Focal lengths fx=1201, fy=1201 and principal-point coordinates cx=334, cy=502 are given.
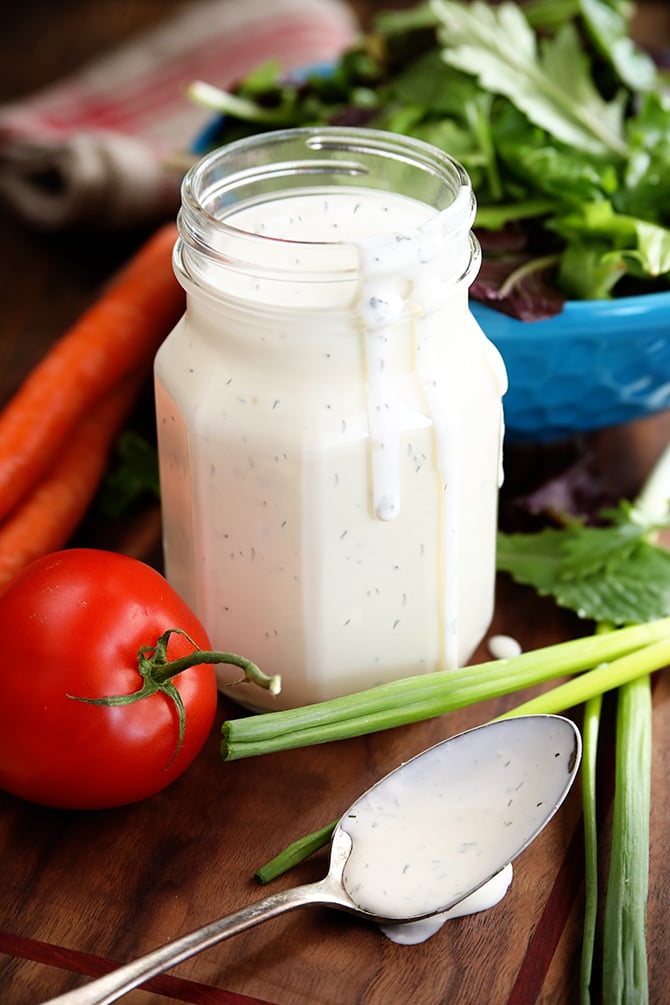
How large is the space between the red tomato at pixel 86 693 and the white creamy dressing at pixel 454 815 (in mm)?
163

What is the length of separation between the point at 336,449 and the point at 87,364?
1.80 feet

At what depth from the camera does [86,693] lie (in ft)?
2.94

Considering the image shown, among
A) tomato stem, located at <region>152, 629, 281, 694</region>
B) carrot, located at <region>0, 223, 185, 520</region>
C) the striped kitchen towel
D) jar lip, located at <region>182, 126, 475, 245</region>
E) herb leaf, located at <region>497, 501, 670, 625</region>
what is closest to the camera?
tomato stem, located at <region>152, 629, 281, 694</region>

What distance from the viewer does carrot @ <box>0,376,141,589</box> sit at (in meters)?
1.23

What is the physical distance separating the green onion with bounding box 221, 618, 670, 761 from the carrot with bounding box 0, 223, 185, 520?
0.45 m

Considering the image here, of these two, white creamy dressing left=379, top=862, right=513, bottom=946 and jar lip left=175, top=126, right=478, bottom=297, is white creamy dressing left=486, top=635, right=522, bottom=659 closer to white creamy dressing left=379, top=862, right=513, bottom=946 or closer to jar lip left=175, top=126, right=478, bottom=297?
white creamy dressing left=379, top=862, right=513, bottom=946

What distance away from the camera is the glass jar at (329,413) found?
937 mm

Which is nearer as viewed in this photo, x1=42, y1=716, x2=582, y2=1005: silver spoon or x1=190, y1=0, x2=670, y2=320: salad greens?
x1=42, y1=716, x2=582, y2=1005: silver spoon

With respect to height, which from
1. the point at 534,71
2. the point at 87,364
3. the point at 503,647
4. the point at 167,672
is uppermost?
the point at 534,71

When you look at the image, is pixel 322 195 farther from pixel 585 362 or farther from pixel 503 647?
pixel 503 647

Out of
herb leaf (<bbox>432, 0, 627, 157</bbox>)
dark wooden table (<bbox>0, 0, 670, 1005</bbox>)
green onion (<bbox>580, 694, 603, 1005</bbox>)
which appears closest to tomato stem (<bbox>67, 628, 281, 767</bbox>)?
dark wooden table (<bbox>0, 0, 670, 1005</bbox>)

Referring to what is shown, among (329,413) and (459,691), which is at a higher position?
(329,413)

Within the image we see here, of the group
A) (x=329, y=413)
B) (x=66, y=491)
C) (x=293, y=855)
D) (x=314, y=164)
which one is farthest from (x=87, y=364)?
(x=293, y=855)

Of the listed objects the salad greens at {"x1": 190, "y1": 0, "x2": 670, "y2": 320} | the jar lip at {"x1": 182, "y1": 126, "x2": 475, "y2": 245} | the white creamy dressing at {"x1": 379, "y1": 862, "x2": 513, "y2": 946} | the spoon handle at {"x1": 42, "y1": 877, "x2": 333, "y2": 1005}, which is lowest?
the white creamy dressing at {"x1": 379, "y1": 862, "x2": 513, "y2": 946}
